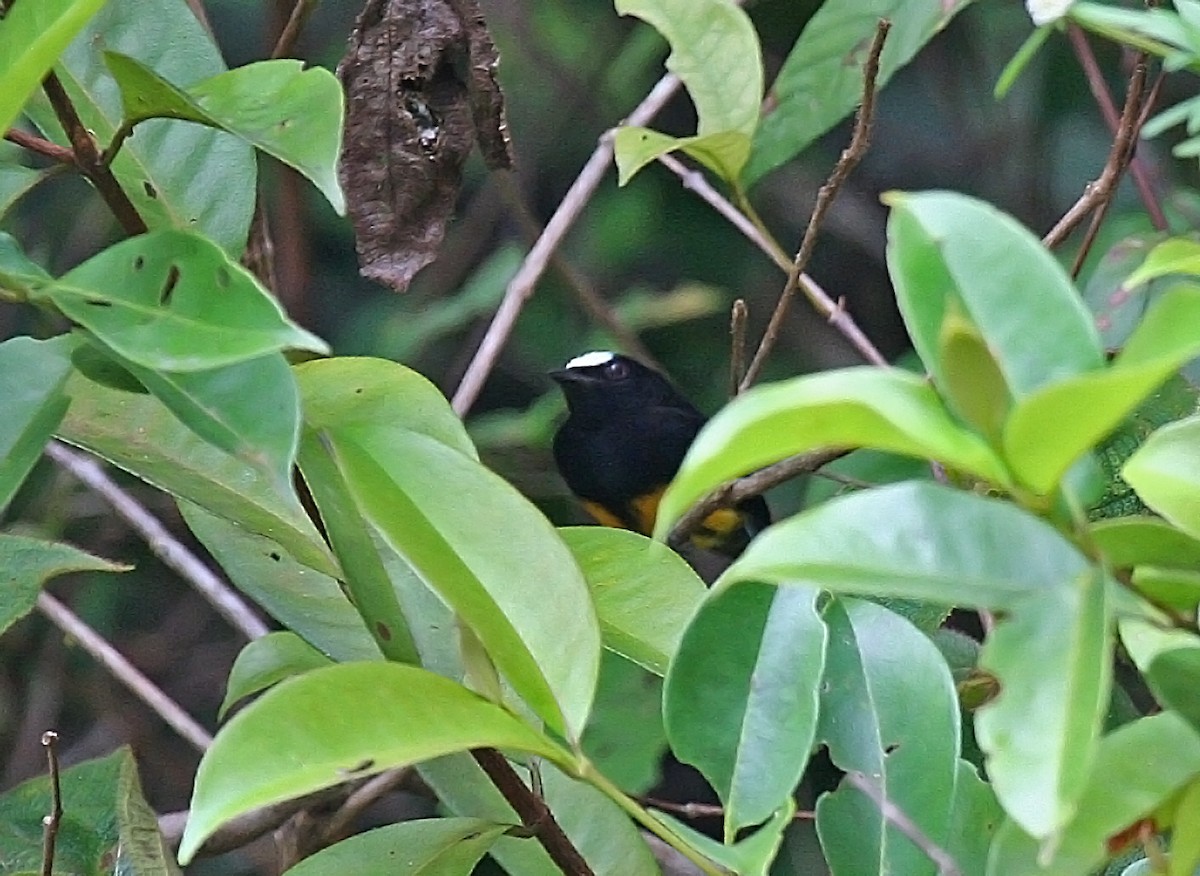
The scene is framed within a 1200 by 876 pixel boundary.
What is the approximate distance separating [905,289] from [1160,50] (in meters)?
0.26

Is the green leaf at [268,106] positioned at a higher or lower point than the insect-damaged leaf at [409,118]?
higher

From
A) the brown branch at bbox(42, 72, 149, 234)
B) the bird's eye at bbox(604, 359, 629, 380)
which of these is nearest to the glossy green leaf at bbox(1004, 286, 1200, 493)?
the brown branch at bbox(42, 72, 149, 234)

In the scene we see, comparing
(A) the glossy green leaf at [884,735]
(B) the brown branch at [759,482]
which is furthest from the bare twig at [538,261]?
(A) the glossy green leaf at [884,735]

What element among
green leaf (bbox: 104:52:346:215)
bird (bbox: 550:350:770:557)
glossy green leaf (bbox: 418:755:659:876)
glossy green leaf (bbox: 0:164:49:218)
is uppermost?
green leaf (bbox: 104:52:346:215)

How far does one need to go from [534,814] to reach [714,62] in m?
0.46

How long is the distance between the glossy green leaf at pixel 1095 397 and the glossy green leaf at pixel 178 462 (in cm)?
40

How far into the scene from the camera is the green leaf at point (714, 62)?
2.92 ft

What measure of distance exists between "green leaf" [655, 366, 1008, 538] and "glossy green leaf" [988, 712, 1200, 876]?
0.10 metres

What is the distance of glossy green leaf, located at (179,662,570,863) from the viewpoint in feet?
1.40

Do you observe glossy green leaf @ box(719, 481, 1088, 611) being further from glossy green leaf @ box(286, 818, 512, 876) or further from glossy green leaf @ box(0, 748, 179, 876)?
glossy green leaf @ box(0, 748, 179, 876)

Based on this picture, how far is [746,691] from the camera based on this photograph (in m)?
0.58

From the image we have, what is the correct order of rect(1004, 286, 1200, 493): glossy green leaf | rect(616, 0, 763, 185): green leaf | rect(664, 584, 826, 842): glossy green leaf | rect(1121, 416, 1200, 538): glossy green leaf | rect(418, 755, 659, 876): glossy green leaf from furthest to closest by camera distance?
rect(616, 0, 763, 185): green leaf → rect(418, 755, 659, 876): glossy green leaf → rect(664, 584, 826, 842): glossy green leaf → rect(1121, 416, 1200, 538): glossy green leaf → rect(1004, 286, 1200, 493): glossy green leaf

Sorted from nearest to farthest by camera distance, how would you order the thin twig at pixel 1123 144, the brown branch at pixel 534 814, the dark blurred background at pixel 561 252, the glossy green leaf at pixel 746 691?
the glossy green leaf at pixel 746 691 < the brown branch at pixel 534 814 < the thin twig at pixel 1123 144 < the dark blurred background at pixel 561 252

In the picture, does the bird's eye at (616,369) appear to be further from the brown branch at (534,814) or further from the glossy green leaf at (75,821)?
the brown branch at (534,814)
